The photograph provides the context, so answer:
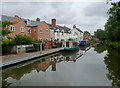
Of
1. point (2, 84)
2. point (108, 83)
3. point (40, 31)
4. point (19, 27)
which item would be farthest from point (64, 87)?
point (40, 31)

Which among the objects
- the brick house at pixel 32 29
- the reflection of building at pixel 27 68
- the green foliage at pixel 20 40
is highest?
the brick house at pixel 32 29

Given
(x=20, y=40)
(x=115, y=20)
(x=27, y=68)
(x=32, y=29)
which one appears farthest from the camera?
(x=32, y=29)

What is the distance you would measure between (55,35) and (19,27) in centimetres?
1724

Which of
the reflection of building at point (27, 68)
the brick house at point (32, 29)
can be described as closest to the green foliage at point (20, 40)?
the reflection of building at point (27, 68)

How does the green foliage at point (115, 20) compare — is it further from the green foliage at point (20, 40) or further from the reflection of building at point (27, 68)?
the green foliage at point (20, 40)

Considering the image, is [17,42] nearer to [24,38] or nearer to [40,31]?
[24,38]

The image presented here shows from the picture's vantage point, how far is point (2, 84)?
6.62 metres

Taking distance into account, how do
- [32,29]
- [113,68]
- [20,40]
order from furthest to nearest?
[32,29]
[20,40]
[113,68]

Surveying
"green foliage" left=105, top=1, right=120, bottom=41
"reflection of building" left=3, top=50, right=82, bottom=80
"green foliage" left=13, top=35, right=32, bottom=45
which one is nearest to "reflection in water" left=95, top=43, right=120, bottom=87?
"green foliage" left=105, top=1, right=120, bottom=41

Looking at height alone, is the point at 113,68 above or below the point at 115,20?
below

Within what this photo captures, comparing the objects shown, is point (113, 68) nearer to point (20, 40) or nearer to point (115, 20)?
point (20, 40)

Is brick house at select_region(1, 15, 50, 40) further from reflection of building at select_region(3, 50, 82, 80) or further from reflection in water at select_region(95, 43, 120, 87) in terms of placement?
reflection in water at select_region(95, 43, 120, 87)

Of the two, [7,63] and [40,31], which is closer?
[7,63]

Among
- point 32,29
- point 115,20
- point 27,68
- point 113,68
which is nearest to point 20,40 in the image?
point 27,68
